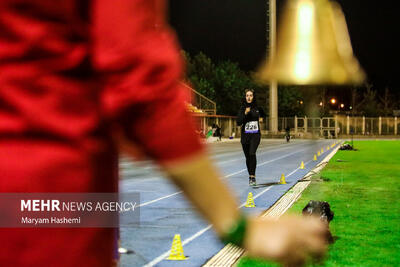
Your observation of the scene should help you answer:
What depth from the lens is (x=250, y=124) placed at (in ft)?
45.3

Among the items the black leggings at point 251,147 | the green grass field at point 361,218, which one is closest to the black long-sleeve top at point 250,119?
the black leggings at point 251,147

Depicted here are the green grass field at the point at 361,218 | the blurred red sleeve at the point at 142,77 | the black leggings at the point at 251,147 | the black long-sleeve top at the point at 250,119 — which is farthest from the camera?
the black leggings at the point at 251,147

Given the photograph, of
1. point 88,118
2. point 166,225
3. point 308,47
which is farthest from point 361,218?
point 88,118

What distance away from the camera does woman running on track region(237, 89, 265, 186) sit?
531 inches

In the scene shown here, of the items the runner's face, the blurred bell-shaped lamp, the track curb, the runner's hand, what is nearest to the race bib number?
the runner's face

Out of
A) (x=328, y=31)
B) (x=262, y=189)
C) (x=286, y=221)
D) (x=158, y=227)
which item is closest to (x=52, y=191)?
(x=286, y=221)

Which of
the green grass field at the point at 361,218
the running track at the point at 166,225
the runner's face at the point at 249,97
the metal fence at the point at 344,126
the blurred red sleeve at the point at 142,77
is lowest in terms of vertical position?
the green grass field at the point at 361,218

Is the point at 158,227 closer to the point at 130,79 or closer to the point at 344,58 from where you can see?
A: the point at 344,58

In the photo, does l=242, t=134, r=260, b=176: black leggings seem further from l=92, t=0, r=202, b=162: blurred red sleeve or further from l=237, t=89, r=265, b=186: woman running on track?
l=92, t=0, r=202, b=162: blurred red sleeve

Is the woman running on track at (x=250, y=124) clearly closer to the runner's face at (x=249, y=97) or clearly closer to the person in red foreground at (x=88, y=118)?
the runner's face at (x=249, y=97)

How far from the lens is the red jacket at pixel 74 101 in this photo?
1.06 metres

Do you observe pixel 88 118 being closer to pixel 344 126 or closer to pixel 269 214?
pixel 269 214

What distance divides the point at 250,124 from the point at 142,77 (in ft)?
42.0

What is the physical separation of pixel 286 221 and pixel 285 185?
13268 millimetres
